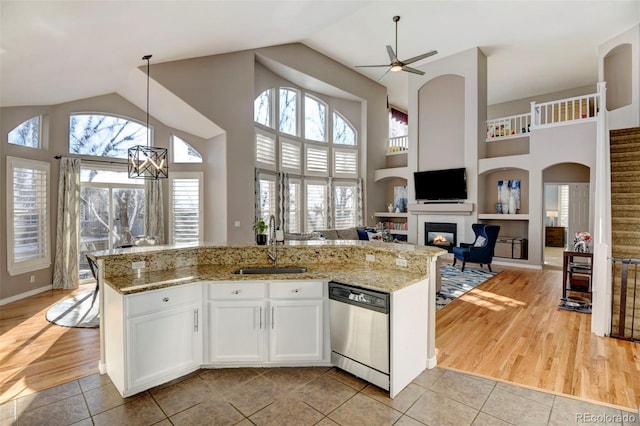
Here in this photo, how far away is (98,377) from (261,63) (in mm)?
6652

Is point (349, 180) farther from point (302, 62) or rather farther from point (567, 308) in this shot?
point (567, 308)

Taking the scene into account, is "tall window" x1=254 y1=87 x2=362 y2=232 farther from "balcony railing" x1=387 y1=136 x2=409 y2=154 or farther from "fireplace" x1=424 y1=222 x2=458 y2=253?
"fireplace" x1=424 y1=222 x2=458 y2=253

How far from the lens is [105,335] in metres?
2.84

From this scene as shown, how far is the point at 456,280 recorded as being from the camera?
639cm

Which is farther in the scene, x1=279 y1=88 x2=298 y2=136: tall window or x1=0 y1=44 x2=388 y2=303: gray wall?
x1=279 y1=88 x2=298 y2=136: tall window

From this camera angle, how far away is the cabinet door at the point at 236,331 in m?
2.80

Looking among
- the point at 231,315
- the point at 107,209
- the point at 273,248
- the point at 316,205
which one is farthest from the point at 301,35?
the point at 231,315

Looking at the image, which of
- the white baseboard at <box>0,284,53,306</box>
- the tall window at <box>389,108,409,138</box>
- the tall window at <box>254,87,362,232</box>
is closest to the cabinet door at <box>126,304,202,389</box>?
the white baseboard at <box>0,284,53,306</box>

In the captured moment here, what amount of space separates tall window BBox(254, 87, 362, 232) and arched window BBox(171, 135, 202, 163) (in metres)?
1.31

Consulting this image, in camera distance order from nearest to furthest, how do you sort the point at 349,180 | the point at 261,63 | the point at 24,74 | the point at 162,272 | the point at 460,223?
the point at 162,272 < the point at 24,74 < the point at 261,63 < the point at 460,223 < the point at 349,180

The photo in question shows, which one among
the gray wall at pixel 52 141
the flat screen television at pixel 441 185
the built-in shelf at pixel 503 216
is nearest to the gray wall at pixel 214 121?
the gray wall at pixel 52 141

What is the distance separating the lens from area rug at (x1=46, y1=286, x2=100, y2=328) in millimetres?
4124

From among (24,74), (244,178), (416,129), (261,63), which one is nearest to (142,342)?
(24,74)

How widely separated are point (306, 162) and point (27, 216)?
5.93m
